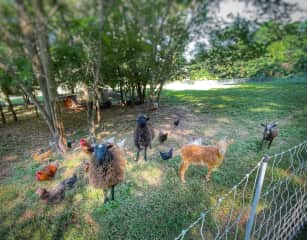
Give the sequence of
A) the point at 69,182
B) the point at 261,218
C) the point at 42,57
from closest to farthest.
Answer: the point at 261,218 → the point at 69,182 → the point at 42,57

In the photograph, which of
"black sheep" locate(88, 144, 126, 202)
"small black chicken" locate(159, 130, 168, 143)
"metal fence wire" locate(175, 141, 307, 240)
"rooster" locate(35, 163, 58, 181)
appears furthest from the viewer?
"small black chicken" locate(159, 130, 168, 143)

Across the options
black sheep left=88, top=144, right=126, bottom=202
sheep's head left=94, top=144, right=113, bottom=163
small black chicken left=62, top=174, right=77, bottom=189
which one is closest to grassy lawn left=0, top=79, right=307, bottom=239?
small black chicken left=62, top=174, right=77, bottom=189

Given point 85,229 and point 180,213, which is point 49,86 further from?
point 180,213

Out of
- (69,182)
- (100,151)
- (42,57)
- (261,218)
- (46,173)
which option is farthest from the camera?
(46,173)

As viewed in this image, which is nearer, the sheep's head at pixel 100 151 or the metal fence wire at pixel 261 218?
the metal fence wire at pixel 261 218

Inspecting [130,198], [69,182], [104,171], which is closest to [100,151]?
[104,171]

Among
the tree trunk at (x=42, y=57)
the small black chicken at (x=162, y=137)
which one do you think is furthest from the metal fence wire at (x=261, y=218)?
the tree trunk at (x=42, y=57)

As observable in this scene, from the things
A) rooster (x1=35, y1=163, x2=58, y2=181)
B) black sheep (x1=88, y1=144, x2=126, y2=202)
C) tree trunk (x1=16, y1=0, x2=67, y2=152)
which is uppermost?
tree trunk (x1=16, y1=0, x2=67, y2=152)

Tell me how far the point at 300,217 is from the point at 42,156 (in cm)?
513

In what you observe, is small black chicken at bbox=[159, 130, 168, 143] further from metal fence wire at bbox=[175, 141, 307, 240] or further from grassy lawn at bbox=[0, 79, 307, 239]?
metal fence wire at bbox=[175, 141, 307, 240]

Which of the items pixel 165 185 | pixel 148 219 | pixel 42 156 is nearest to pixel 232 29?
pixel 165 185

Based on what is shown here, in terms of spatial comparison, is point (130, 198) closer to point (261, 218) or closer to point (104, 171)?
point (104, 171)

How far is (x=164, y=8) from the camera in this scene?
13.0ft

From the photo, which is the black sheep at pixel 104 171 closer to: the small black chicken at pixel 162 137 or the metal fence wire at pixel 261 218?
the metal fence wire at pixel 261 218
